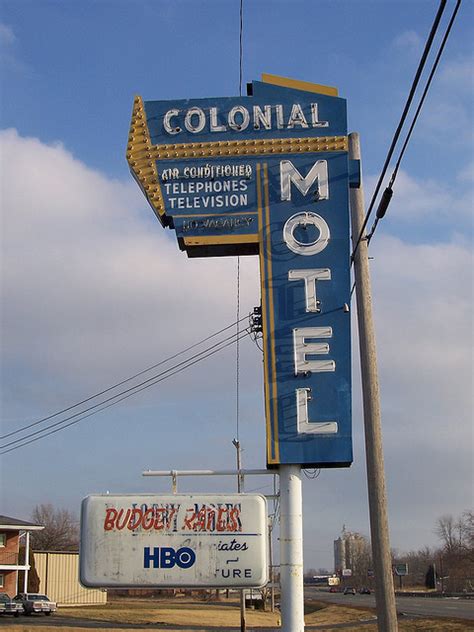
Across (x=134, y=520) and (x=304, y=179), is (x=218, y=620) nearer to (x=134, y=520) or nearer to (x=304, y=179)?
(x=134, y=520)

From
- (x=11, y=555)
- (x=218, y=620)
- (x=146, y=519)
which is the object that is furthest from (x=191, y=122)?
(x=11, y=555)

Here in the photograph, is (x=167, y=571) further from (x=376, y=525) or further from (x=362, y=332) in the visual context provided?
(x=362, y=332)

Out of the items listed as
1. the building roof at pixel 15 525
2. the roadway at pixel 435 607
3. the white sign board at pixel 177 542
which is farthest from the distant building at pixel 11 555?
the white sign board at pixel 177 542

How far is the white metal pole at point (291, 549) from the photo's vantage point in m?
11.7

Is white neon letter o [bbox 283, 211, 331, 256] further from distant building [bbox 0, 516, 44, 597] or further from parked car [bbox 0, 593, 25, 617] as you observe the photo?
distant building [bbox 0, 516, 44, 597]

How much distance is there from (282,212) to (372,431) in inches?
138

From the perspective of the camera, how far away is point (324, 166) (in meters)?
13.0

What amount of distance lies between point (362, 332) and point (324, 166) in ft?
8.54

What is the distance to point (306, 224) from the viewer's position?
12.8 metres

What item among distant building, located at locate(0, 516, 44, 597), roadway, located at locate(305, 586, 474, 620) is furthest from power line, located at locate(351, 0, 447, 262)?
distant building, located at locate(0, 516, 44, 597)

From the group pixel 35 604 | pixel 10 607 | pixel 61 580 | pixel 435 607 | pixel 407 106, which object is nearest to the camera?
pixel 407 106

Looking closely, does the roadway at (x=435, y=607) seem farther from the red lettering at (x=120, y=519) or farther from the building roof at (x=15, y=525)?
the red lettering at (x=120, y=519)

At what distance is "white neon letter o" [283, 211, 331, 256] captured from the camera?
12648mm

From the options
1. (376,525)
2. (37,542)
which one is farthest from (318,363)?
(37,542)
